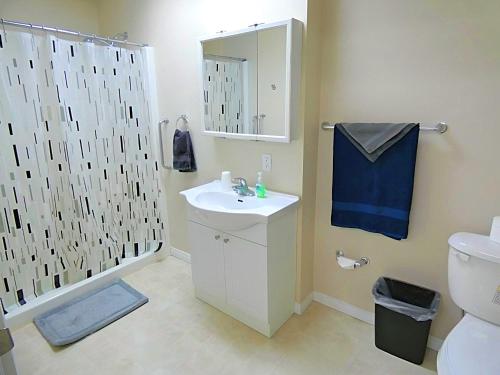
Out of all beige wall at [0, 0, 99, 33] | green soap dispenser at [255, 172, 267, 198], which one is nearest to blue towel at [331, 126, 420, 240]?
green soap dispenser at [255, 172, 267, 198]

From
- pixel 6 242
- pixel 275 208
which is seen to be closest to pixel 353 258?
pixel 275 208

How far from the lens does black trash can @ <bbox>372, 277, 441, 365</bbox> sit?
5.61ft

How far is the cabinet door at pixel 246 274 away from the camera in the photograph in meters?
1.85

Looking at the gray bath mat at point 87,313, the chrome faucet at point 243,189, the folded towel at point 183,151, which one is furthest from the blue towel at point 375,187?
the gray bath mat at point 87,313

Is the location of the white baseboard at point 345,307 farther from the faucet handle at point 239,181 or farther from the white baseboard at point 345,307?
the faucet handle at point 239,181

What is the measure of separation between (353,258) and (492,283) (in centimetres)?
78

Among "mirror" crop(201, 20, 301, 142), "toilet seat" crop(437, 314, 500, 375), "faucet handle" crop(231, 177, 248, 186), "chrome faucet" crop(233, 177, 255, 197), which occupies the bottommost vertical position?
"toilet seat" crop(437, 314, 500, 375)

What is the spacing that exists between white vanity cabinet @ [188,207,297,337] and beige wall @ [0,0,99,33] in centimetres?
208

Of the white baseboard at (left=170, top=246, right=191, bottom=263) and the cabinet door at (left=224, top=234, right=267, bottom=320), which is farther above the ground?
the cabinet door at (left=224, top=234, right=267, bottom=320)

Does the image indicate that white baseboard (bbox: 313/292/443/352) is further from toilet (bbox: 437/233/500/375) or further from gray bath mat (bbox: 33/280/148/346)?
gray bath mat (bbox: 33/280/148/346)

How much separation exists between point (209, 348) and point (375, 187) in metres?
1.39

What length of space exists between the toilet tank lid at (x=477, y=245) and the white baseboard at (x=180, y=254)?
6.84 feet

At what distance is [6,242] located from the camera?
198 cm

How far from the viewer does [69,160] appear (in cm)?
217
